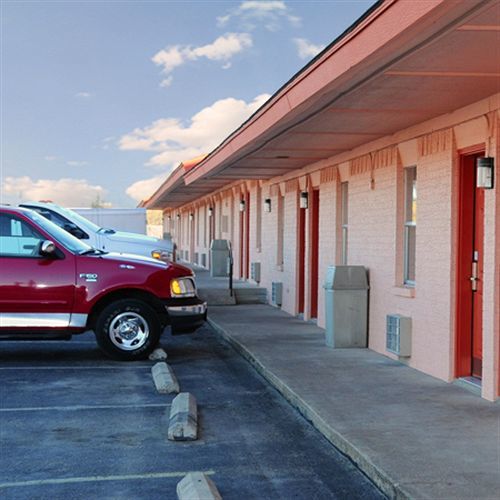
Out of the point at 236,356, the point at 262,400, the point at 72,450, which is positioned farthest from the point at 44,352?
the point at 72,450

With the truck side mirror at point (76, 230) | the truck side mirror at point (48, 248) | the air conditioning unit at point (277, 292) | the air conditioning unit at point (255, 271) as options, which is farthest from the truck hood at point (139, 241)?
the truck side mirror at point (48, 248)

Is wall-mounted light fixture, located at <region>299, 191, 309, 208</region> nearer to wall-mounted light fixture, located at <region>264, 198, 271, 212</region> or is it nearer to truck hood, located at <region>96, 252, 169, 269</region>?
wall-mounted light fixture, located at <region>264, 198, 271, 212</region>

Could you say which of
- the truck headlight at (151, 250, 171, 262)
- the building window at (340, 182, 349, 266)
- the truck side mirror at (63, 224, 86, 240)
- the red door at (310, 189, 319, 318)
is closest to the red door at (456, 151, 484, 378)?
the building window at (340, 182, 349, 266)

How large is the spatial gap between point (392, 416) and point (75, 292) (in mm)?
5086

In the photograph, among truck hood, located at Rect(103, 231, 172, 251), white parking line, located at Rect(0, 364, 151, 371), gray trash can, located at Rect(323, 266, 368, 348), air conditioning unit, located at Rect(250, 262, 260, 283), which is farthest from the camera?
air conditioning unit, located at Rect(250, 262, 260, 283)

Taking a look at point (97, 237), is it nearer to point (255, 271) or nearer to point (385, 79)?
point (255, 271)

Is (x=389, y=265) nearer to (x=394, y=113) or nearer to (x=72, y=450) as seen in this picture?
(x=394, y=113)

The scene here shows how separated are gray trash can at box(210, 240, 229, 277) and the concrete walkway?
40.6 feet

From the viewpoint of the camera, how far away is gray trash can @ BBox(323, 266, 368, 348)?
37.5 ft

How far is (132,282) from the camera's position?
10.8 meters

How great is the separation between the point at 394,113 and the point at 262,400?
11.5 feet

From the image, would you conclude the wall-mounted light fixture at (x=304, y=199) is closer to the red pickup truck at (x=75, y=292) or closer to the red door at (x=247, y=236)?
the red pickup truck at (x=75, y=292)

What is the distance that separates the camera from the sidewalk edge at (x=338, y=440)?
529 cm

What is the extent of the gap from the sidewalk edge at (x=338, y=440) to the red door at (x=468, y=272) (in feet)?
6.69
